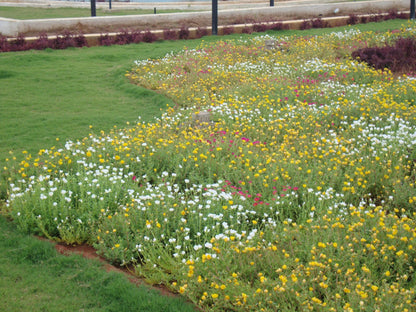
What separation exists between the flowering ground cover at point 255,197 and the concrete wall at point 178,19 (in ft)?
27.5

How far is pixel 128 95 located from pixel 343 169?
16.8ft

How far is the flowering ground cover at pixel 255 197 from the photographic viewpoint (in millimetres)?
3498

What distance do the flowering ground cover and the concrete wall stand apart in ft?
27.5

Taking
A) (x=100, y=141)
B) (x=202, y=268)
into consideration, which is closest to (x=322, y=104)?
(x=100, y=141)

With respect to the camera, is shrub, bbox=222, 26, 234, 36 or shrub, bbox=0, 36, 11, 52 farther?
shrub, bbox=222, 26, 234, 36

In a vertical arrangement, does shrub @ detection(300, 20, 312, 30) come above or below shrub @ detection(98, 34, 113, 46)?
above

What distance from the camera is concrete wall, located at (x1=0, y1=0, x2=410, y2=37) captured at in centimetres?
1488

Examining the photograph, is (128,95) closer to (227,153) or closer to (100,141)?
(100,141)

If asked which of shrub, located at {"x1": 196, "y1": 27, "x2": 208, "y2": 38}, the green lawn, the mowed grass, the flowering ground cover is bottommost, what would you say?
the green lawn

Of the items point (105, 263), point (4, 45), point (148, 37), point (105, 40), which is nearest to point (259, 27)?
point (148, 37)

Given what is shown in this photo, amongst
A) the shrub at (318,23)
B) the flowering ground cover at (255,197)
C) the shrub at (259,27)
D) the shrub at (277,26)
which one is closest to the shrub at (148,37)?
the shrub at (259,27)

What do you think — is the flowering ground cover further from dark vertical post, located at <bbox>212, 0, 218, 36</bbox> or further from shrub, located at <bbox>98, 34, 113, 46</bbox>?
dark vertical post, located at <bbox>212, 0, 218, 36</bbox>

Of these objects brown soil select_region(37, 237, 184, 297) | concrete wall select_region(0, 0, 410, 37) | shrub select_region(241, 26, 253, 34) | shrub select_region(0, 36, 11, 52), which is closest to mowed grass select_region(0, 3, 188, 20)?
concrete wall select_region(0, 0, 410, 37)

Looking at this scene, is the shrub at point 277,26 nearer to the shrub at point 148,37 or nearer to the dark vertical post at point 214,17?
the dark vertical post at point 214,17
